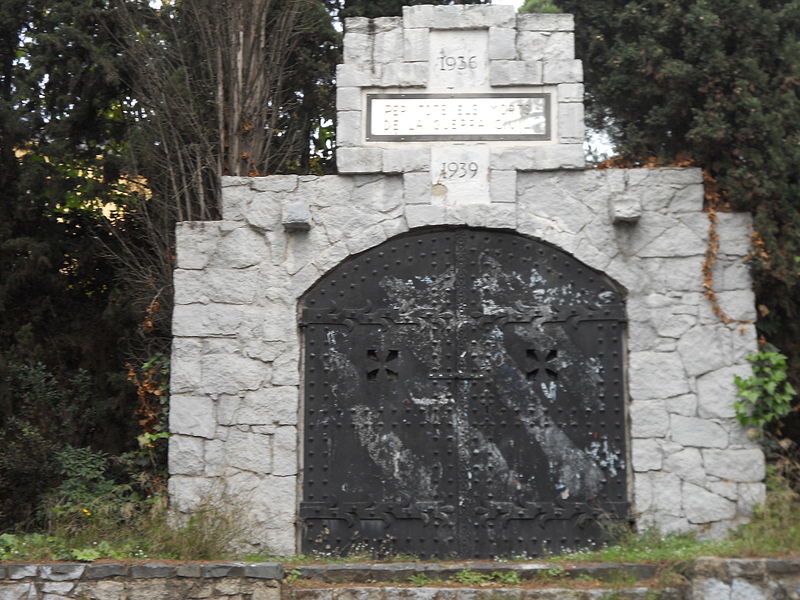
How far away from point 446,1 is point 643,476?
573cm

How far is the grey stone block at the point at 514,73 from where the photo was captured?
7312 mm

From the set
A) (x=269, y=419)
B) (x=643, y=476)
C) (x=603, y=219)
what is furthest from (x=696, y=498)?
(x=269, y=419)

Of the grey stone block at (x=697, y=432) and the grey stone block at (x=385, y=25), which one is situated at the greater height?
the grey stone block at (x=385, y=25)

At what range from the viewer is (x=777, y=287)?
23.6 ft

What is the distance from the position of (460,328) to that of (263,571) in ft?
7.64

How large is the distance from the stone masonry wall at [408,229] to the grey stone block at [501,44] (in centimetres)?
101

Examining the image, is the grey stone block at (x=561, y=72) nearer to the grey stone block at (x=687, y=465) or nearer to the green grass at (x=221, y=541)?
the grey stone block at (x=687, y=465)

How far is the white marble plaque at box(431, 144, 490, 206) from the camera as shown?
286 inches

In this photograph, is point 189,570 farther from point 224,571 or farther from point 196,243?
point 196,243

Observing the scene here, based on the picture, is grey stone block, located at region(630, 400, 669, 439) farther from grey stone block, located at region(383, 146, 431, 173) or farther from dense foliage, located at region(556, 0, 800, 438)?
grey stone block, located at region(383, 146, 431, 173)

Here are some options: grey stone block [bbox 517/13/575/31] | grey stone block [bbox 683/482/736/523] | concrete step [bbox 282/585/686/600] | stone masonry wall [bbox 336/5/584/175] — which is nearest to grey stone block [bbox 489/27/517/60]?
stone masonry wall [bbox 336/5/584/175]

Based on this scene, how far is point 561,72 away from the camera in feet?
24.0

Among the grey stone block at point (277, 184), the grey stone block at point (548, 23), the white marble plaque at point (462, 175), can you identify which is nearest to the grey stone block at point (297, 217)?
the grey stone block at point (277, 184)

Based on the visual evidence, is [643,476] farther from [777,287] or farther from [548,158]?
[548,158]
